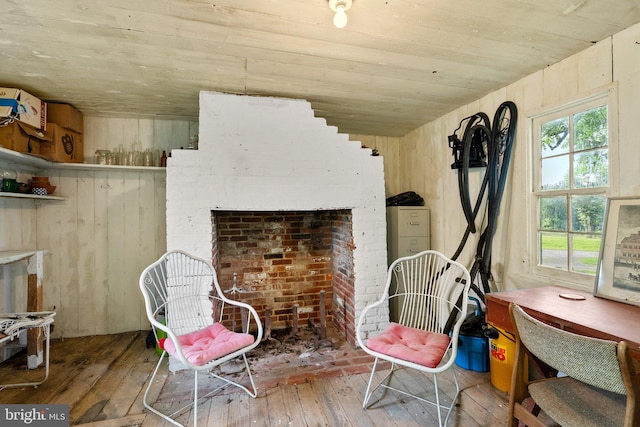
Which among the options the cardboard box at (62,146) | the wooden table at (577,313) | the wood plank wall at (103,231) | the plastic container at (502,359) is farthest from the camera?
the wood plank wall at (103,231)

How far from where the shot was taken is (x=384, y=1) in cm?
137

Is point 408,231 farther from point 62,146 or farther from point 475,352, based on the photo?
point 62,146

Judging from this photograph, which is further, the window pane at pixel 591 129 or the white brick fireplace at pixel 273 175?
the white brick fireplace at pixel 273 175

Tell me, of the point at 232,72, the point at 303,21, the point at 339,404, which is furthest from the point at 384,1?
the point at 339,404

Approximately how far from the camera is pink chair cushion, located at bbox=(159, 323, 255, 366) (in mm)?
1687

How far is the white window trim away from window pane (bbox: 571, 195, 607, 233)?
10 cm

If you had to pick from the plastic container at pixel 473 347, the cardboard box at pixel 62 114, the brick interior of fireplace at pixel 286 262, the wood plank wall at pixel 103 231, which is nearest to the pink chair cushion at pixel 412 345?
the plastic container at pixel 473 347

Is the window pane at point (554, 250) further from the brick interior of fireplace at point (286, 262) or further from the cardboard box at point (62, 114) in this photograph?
the cardboard box at point (62, 114)

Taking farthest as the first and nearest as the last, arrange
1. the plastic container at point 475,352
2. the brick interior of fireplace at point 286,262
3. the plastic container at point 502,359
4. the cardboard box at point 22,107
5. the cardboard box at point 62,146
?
1. the brick interior of fireplace at point 286,262
2. the cardboard box at point 62,146
3. the plastic container at point 475,352
4. the cardboard box at point 22,107
5. the plastic container at point 502,359

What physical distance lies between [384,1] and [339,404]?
233 cm

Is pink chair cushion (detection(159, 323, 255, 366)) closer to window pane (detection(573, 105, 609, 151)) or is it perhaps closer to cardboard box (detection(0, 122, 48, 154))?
cardboard box (detection(0, 122, 48, 154))

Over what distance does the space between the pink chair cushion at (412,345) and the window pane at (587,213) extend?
115 cm

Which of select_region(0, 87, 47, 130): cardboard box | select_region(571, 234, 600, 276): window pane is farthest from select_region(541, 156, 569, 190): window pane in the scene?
select_region(0, 87, 47, 130): cardboard box

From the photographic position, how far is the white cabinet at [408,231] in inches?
120
